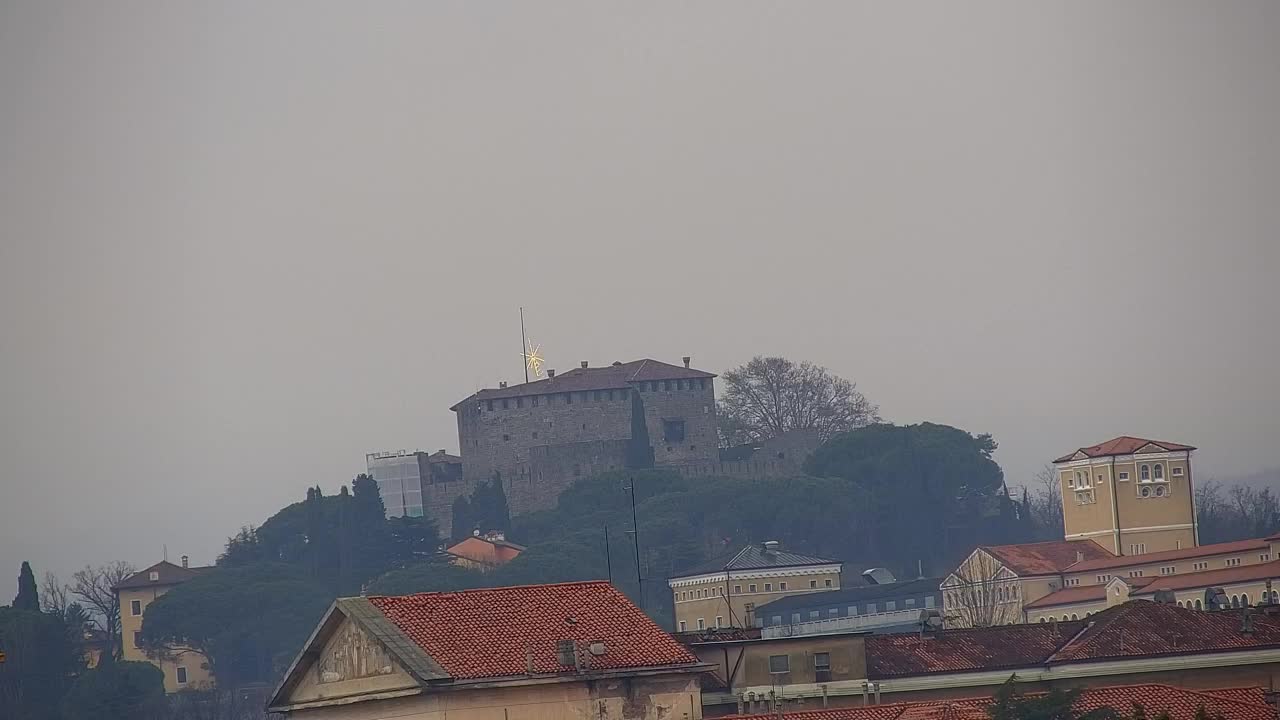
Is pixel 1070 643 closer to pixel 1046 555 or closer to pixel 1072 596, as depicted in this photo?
pixel 1072 596

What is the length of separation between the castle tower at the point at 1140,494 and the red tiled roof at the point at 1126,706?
222ft

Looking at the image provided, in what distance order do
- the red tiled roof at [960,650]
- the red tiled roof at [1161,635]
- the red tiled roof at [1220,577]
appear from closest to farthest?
the red tiled roof at [960,650], the red tiled roof at [1161,635], the red tiled roof at [1220,577]

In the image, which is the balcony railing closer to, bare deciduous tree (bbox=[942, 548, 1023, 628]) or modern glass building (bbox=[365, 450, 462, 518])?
bare deciduous tree (bbox=[942, 548, 1023, 628])

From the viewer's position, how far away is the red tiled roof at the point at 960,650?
138ft

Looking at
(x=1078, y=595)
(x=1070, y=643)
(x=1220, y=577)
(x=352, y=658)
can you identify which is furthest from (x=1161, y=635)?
(x=1078, y=595)

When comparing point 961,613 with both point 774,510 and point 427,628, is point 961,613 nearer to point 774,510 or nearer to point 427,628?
point 774,510

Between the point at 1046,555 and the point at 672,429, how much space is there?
3757 cm

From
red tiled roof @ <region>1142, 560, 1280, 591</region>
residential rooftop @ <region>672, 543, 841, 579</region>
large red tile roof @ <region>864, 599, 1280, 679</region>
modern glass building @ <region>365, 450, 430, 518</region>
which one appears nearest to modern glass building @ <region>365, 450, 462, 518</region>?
modern glass building @ <region>365, 450, 430, 518</region>

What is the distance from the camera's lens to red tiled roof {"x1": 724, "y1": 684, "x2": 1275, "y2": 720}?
107ft

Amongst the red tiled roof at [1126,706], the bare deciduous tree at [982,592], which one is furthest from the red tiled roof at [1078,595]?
the red tiled roof at [1126,706]

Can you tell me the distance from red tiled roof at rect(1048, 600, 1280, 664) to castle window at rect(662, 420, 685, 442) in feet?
291

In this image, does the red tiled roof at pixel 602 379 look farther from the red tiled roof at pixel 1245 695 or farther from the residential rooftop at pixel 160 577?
the red tiled roof at pixel 1245 695

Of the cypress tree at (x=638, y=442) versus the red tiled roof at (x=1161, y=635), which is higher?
the cypress tree at (x=638, y=442)

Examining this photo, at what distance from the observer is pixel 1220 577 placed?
283ft
